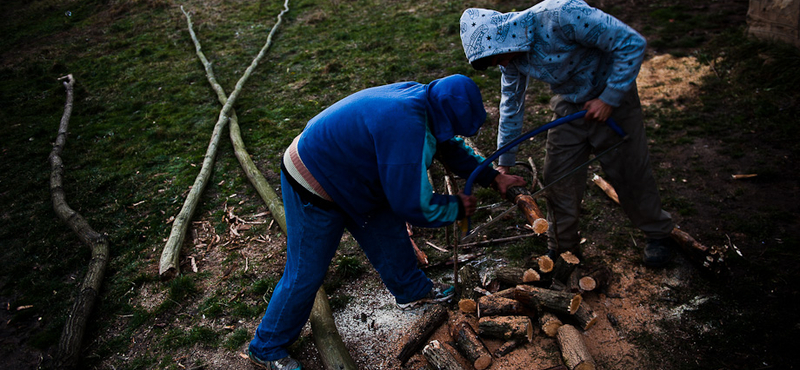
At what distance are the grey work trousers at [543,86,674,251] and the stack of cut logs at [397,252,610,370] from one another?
320 mm

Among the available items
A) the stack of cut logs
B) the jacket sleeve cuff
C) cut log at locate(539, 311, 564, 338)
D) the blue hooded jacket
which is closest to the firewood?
the stack of cut logs

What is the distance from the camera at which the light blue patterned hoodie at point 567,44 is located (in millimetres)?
2621

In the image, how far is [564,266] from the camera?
324 cm

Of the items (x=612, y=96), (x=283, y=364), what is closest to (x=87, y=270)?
(x=283, y=364)

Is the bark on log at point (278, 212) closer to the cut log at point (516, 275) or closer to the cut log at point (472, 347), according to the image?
the cut log at point (472, 347)

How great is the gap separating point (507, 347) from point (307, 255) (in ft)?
4.85

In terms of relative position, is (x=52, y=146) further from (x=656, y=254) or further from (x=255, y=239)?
(x=656, y=254)

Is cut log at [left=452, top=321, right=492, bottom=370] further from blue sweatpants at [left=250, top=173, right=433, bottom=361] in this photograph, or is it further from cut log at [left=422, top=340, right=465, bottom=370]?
blue sweatpants at [left=250, top=173, right=433, bottom=361]

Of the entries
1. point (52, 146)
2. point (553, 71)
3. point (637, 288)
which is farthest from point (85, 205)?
point (637, 288)

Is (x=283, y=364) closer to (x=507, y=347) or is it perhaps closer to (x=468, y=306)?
(x=468, y=306)

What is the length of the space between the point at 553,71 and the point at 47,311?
4.84 m

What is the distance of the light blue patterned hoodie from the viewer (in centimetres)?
262

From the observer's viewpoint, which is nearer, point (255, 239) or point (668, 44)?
point (255, 239)

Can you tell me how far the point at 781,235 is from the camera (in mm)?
3578
